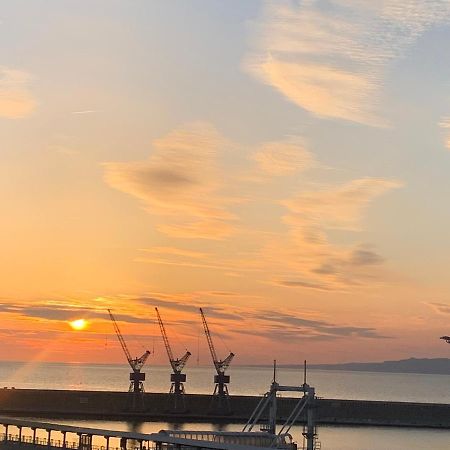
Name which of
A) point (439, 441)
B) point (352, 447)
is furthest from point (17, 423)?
point (439, 441)

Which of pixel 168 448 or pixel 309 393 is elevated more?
pixel 309 393

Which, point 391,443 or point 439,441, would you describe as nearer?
point 391,443

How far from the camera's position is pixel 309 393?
123m

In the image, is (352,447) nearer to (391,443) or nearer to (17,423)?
(391,443)

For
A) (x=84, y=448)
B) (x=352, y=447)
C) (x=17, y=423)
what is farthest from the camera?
(x=352, y=447)

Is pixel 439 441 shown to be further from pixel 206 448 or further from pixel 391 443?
pixel 206 448

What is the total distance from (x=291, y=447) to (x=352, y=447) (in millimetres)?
53000

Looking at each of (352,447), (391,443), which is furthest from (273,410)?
(391,443)

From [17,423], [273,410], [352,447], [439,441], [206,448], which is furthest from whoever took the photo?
[439,441]

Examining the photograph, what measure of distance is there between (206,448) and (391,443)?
10807 centimetres

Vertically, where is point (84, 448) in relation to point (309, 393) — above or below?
below

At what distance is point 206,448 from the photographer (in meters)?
85.7

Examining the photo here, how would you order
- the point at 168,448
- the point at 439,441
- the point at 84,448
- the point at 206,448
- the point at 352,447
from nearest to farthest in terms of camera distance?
the point at 206,448 → the point at 168,448 → the point at 84,448 → the point at 352,447 → the point at 439,441

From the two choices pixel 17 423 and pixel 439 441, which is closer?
pixel 17 423
